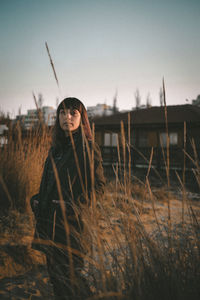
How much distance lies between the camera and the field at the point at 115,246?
2.39 feet

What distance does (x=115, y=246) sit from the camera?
2133mm

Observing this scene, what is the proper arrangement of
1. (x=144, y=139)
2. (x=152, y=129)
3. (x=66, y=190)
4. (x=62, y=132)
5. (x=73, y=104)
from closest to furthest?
(x=66, y=190) → (x=73, y=104) → (x=62, y=132) → (x=152, y=129) → (x=144, y=139)

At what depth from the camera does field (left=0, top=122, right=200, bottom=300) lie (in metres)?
0.73

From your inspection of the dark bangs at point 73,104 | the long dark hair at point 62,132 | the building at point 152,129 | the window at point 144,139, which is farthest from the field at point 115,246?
the window at point 144,139

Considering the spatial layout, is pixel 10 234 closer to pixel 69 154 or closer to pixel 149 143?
pixel 69 154

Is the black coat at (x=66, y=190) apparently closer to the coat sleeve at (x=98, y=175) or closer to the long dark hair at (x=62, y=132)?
the coat sleeve at (x=98, y=175)

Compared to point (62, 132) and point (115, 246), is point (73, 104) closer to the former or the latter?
point (62, 132)

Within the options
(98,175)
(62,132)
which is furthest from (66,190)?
(62,132)

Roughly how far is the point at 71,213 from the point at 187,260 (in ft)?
2.34

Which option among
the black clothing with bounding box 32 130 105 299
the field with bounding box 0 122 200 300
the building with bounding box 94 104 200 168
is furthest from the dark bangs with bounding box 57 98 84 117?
the building with bounding box 94 104 200 168

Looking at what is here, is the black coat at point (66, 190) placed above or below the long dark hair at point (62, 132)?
below

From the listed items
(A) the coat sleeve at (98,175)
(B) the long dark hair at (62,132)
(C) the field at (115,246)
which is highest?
(B) the long dark hair at (62,132)

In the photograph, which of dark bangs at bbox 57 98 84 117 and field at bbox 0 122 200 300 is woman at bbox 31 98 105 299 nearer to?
dark bangs at bbox 57 98 84 117

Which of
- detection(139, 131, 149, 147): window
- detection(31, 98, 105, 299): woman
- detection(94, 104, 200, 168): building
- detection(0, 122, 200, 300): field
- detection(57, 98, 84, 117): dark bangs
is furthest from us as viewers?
detection(139, 131, 149, 147): window
